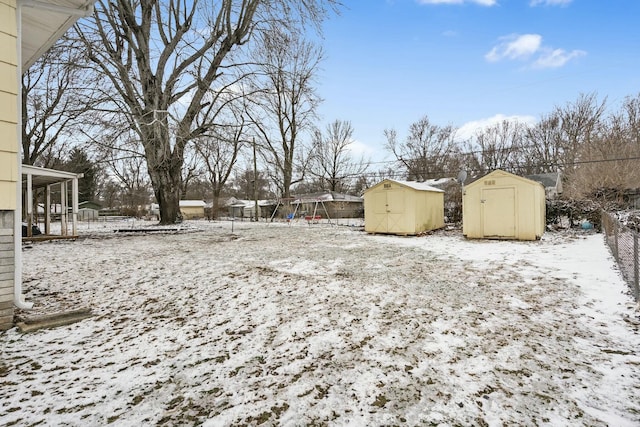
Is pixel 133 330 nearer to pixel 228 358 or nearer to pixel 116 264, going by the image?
pixel 228 358

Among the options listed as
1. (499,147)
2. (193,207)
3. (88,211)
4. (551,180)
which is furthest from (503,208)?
(193,207)

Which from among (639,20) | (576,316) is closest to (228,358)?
(576,316)

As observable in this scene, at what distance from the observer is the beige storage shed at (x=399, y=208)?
1170 centimetres

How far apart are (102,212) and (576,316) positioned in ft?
161

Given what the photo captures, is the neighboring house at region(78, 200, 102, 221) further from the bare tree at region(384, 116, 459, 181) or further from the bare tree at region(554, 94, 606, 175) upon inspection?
the bare tree at region(554, 94, 606, 175)

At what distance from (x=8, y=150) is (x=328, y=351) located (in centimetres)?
352

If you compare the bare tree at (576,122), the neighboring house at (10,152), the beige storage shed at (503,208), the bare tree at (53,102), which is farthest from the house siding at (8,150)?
the bare tree at (576,122)

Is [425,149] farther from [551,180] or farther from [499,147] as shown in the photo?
[551,180]

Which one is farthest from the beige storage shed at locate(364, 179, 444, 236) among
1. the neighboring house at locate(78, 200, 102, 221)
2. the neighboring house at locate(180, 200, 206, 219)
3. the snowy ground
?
the neighboring house at locate(180, 200, 206, 219)

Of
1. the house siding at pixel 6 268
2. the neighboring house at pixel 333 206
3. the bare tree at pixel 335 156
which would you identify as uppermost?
the bare tree at pixel 335 156

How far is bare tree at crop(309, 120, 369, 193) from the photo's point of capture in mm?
36031

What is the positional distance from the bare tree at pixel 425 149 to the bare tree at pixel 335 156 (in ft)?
14.5

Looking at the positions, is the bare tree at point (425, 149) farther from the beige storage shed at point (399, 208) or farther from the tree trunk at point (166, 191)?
the tree trunk at point (166, 191)

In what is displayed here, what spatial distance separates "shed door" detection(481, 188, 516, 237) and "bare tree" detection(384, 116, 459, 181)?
81.0 ft
